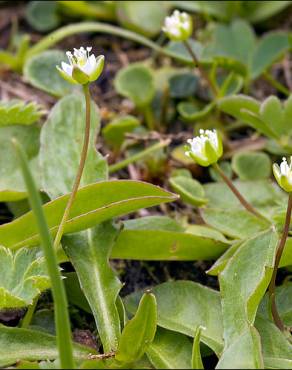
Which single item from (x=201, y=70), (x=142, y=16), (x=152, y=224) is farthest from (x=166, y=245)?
(x=142, y=16)

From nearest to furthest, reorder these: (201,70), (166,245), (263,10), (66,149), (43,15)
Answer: (166,245)
(66,149)
(201,70)
(263,10)
(43,15)


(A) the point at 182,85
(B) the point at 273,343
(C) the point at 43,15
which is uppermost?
(C) the point at 43,15

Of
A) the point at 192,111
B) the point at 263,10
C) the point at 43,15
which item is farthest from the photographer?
the point at 43,15

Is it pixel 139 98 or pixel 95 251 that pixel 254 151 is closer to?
pixel 139 98

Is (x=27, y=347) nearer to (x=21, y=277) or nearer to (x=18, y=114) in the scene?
(x=21, y=277)

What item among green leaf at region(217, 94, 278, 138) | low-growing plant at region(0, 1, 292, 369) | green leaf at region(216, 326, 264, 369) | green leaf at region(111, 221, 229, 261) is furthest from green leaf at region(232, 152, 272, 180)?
green leaf at region(216, 326, 264, 369)

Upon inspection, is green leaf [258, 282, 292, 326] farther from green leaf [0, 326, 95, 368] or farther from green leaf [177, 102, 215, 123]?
green leaf [177, 102, 215, 123]

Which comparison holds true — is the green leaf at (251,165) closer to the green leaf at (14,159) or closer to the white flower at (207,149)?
the white flower at (207,149)

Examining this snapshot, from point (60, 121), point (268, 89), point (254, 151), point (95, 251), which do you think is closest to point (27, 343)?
point (95, 251)
